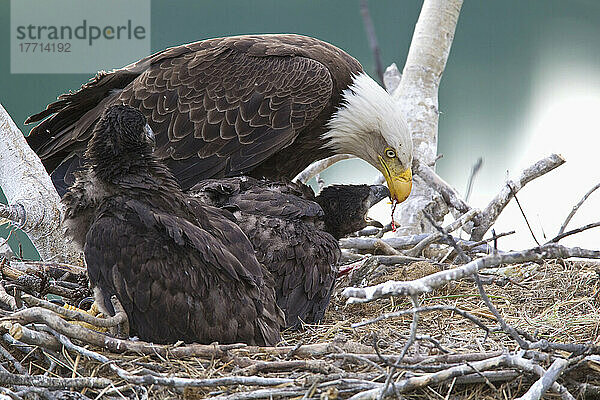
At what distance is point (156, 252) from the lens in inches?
114

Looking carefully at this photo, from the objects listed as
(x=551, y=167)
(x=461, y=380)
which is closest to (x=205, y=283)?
(x=461, y=380)

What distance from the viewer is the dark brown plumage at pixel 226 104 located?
175 inches

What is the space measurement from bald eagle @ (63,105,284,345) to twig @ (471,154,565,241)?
6.82 feet

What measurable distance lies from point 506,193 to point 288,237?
194cm

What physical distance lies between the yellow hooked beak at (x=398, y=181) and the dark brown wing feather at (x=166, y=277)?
6.65ft

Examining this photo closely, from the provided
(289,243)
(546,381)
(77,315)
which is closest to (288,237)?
(289,243)

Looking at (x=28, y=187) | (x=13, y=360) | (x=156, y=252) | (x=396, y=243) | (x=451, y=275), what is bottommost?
(x=396, y=243)

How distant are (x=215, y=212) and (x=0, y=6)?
5227 mm

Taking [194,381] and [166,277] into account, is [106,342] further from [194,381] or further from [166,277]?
[194,381]

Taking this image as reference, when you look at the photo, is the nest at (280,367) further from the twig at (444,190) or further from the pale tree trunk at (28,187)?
the twig at (444,190)

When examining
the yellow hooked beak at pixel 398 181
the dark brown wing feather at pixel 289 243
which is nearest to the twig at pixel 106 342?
the dark brown wing feather at pixel 289 243

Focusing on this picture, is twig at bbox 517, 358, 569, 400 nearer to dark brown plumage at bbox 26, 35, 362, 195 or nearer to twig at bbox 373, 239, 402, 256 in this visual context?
twig at bbox 373, 239, 402, 256

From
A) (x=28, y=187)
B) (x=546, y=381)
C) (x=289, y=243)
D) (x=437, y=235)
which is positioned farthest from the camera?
(x=437, y=235)

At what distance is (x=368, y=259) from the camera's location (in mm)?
4410
